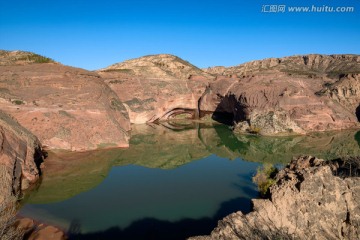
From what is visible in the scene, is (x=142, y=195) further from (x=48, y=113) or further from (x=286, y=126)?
(x=286, y=126)

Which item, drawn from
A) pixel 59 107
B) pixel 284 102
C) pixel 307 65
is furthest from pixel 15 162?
pixel 307 65

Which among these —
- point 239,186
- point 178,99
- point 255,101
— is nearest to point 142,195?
point 239,186

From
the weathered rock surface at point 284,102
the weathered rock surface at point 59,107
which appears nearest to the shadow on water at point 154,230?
the weathered rock surface at point 59,107

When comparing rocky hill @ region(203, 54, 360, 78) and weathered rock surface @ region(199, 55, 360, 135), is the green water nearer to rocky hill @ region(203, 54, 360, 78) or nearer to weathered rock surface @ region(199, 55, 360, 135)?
weathered rock surface @ region(199, 55, 360, 135)

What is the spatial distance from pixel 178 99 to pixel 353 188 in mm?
41810

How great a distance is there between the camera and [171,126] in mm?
45594

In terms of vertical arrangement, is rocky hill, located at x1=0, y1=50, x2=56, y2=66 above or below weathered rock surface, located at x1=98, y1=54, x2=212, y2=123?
above

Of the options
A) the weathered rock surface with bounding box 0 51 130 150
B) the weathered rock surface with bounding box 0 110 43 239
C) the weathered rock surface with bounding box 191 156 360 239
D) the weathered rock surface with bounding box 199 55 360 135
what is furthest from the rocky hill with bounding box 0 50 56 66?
the weathered rock surface with bounding box 191 156 360 239

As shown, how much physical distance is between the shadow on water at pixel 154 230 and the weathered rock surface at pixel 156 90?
33.2m

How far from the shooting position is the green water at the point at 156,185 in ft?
44.9

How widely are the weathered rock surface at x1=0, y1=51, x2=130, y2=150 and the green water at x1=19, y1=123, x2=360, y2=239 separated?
5.91 feet

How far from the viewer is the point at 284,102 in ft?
132

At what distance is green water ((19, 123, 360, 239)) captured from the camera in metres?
13.7

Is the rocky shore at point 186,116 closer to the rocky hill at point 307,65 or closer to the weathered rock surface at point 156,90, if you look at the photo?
the weathered rock surface at point 156,90
